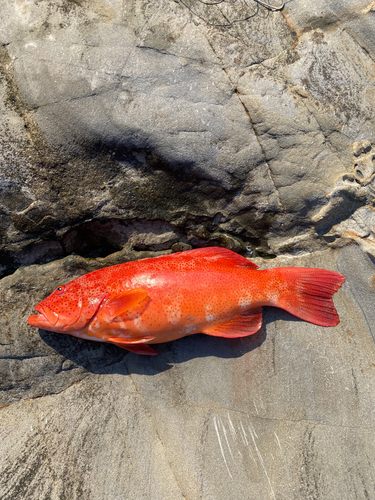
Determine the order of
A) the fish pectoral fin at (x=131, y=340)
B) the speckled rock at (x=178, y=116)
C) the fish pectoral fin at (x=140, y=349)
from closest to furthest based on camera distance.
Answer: the speckled rock at (x=178, y=116), the fish pectoral fin at (x=131, y=340), the fish pectoral fin at (x=140, y=349)

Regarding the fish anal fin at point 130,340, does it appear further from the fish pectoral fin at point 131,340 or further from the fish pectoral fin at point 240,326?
the fish pectoral fin at point 240,326

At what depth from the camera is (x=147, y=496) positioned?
335cm

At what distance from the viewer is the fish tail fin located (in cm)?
362

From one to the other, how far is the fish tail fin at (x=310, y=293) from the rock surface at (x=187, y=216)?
6.1 inches

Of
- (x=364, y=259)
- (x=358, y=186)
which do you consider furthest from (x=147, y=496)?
(x=358, y=186)

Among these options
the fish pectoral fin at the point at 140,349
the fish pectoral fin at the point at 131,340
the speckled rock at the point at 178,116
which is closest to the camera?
the speckled rock at the point at 178,116

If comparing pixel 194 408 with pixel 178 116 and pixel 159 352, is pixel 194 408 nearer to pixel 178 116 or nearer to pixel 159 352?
pixel 159 352

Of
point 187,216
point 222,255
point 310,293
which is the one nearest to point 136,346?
point 222,255

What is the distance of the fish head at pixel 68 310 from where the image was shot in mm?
3395

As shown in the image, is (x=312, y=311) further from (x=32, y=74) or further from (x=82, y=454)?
(x=32, y=74)

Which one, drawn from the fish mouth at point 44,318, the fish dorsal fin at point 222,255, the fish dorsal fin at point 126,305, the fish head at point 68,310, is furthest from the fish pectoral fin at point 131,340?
the fish dorsal fin at point 222,255

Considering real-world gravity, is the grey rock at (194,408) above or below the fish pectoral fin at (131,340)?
below

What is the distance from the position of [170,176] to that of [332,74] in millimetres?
2108

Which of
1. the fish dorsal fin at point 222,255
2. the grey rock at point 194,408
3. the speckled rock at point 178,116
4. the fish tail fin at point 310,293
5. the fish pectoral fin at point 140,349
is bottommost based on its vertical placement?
the grey rock at point 194,408
